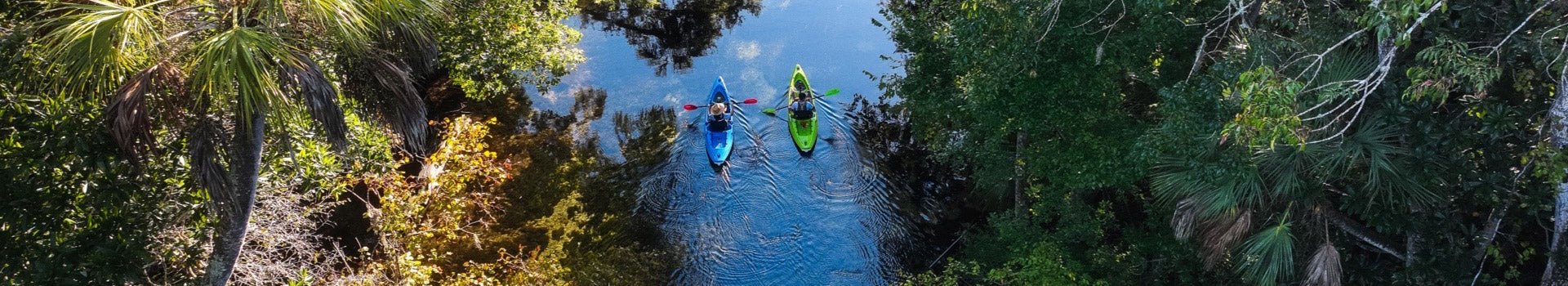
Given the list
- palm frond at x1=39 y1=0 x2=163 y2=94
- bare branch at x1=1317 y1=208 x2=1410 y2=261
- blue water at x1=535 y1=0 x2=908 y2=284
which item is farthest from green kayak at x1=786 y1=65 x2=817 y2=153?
palm frond at x1=39 y1=0 x2=163 y2=94

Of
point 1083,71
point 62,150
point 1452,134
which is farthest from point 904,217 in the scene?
point 62,150

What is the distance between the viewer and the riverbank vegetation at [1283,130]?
6.95m

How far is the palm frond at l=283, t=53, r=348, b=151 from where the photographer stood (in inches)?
243

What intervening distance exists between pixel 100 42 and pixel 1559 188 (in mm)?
10164

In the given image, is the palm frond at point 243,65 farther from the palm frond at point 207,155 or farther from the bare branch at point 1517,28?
the bare branch at point 1517,28

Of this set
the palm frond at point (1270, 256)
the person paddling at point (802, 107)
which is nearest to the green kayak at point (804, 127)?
the person paddling at point (802, 107)

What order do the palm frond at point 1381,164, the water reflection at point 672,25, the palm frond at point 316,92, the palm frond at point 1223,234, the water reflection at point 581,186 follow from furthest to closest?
the water reflection at point 672,25 → the water reflection at point 581,186 → the palm frond at point 1223,234 → the palm frond at point 1381,164 → the palm frond at point 316,92

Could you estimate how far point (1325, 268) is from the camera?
860 centimetres

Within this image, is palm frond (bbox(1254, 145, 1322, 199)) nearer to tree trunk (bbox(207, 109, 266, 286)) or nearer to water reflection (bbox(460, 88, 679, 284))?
tree trunk (bbox(207, 109, 266, 286))

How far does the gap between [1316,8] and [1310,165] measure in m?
1.42

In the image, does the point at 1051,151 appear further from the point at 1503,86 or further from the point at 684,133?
the point at 684,133

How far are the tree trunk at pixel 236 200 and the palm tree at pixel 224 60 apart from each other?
25mm

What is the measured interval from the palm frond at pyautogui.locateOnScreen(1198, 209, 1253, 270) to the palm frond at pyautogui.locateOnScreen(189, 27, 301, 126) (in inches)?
321

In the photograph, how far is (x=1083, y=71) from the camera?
10680 millimetres
